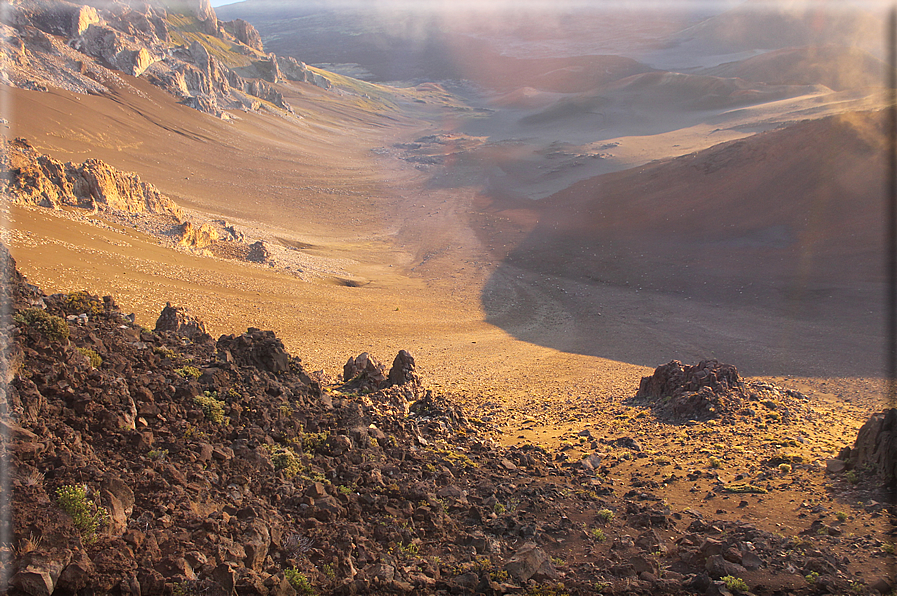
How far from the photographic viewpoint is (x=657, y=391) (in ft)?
42.4

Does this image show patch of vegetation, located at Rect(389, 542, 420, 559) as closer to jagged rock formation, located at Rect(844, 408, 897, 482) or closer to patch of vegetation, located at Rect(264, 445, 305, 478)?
patch of vegetation, located at Rect(264, 445, 305, 478)

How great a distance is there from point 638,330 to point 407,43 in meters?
153

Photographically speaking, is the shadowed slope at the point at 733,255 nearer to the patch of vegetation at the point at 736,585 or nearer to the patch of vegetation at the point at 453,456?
the patch of vegetation at the point at 453,456

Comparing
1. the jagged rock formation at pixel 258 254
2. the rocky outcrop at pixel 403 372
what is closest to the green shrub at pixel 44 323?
the rocky outcrop at pixel 403 372

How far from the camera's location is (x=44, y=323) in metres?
5.89

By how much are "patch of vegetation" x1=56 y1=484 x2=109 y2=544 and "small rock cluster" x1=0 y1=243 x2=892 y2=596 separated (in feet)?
0.04

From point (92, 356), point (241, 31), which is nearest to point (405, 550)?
point (92, 356)

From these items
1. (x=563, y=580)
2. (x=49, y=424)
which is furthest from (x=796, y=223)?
(x=49, y=424)

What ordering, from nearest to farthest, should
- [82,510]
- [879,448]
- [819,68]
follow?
[82,510] → [879,448] → [819,68]

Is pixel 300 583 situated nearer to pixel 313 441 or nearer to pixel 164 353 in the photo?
pixel 313 441

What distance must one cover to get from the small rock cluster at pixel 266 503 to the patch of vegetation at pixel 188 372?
24 mm

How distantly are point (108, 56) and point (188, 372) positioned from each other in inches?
2192

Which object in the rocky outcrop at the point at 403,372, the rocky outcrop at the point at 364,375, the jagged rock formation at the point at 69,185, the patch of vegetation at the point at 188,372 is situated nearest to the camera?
the patch of vegetation at the point at 188,372

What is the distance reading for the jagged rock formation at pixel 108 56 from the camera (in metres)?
41.8
